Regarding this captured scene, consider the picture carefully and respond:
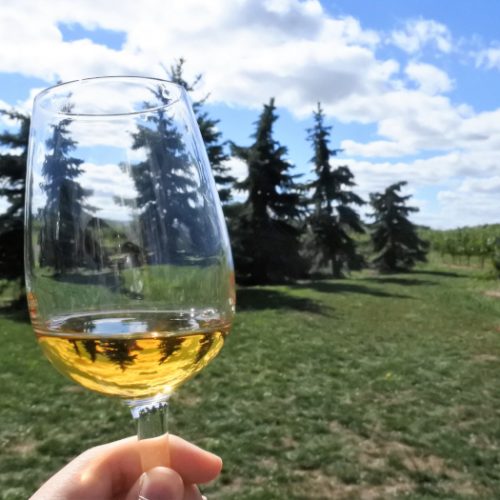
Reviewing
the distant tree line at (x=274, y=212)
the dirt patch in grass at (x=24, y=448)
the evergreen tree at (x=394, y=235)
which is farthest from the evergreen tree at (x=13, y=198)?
the evergreen tree at (x=394, y=235)

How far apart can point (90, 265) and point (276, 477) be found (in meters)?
4.70

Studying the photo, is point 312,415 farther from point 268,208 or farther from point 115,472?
point 268,208

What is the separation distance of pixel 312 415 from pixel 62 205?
20.7ft

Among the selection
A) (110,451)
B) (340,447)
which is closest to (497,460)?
(340,447)

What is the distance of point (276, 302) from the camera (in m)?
16.2

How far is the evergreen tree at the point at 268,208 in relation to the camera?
24.3m

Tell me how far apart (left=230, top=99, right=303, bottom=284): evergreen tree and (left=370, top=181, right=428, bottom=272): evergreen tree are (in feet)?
42.0

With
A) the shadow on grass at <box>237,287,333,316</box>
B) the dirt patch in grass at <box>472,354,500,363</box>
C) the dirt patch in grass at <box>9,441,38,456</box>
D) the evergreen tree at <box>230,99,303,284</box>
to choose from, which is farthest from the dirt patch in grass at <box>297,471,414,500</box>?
the evergreen tree at <box>230,99,303,284</box>

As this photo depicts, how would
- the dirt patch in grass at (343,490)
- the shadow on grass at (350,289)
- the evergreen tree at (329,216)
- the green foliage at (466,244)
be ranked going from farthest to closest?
the green foliage at (466,244)
the evergreen tree at (329,216)
the shadow on grass at (350,289)
the dirt patch in grass at (343,490)

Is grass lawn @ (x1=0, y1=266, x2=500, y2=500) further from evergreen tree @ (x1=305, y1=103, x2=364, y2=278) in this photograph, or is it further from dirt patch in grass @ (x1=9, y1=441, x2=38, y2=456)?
evergreen tree @ (x1=305, y1=103, x2=364, y2=278)

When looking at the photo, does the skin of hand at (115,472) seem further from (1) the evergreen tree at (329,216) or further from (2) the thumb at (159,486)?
(1) the evergreen tree at (329,216)

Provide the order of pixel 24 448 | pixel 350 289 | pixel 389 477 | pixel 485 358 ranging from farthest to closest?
pixel 350 289, pixel 485 358, pixel 24 448, pixel 389 477

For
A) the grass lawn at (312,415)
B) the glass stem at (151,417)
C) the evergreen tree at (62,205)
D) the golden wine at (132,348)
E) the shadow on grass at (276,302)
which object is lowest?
the grass lawn at (312,415)

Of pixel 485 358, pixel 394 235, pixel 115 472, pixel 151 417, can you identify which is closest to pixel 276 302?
pixel 485 358
